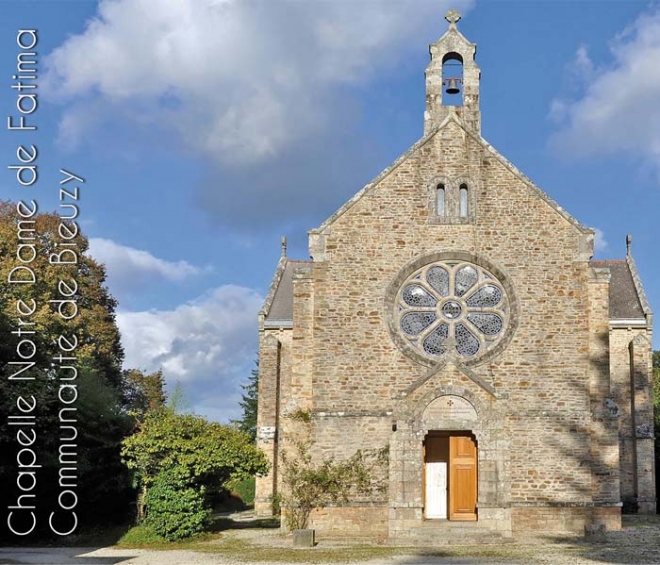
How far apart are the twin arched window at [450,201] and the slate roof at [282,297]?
898cm

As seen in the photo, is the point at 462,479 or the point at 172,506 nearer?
the point at 172,506

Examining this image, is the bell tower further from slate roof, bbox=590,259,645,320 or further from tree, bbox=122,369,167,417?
tree, bbox=122,369,167,417

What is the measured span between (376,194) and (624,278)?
14354mm

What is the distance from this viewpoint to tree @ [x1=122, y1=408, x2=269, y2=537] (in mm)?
22266

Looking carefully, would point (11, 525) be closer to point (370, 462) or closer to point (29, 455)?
point (29, 455)

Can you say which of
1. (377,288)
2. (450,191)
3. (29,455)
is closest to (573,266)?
(450,191)

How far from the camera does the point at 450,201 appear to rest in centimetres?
2461

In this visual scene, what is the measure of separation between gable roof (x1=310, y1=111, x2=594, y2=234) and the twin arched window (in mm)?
1349

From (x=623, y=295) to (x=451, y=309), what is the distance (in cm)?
1196

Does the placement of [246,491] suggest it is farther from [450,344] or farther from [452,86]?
[452,86]

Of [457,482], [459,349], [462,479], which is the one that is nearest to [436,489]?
[457,482]

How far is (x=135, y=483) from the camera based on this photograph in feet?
77.7

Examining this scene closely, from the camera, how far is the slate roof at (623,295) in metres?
31.9

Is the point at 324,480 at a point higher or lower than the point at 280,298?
lower
